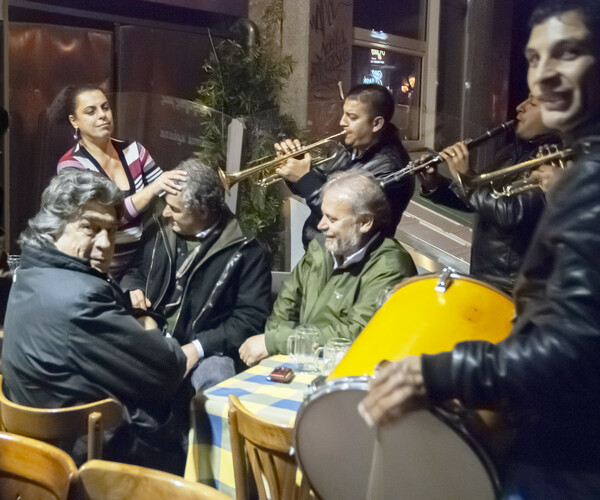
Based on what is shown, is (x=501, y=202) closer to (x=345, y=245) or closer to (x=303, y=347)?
(x=345, y=245)

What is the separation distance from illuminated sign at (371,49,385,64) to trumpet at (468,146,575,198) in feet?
1.85

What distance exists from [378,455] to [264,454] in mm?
441

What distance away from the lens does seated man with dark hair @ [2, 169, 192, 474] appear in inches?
85.0

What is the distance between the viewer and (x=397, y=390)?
1218 millimetres

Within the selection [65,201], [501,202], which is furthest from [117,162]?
[501,202]

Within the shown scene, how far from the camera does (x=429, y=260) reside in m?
2.15

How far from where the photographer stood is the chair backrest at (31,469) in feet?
5.03

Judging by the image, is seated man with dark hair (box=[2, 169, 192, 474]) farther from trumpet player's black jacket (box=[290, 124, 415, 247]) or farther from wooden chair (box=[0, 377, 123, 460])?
trumpet player's black jacket (box=[290, 124, 415, 247])

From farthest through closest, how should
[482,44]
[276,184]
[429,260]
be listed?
[276,184]
[429,260]
[482,44]

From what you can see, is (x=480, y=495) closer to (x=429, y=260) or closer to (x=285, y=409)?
(x=285, y=409)

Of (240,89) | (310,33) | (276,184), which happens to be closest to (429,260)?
(276,184)

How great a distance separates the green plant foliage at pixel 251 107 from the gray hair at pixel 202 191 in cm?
7

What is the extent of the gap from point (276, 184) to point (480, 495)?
153 centimetres

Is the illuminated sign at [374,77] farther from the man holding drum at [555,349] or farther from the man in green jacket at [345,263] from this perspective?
the man holding drum at [555,349]
